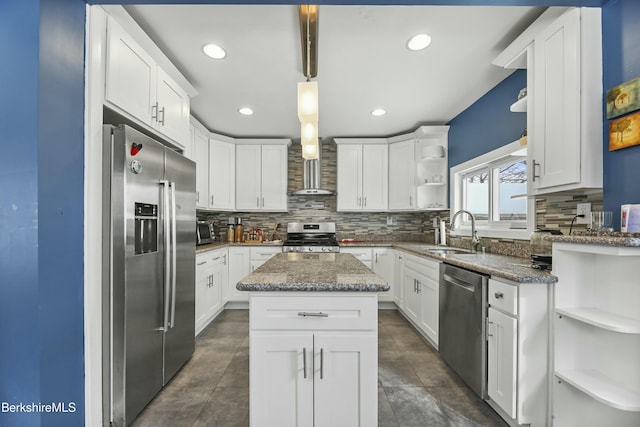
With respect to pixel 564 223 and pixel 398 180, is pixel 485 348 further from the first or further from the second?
pixel 398 180

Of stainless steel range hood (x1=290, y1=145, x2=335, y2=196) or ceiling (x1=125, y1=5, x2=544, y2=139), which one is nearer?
ceiling (x1=125, y1=5, x2=544, y2=139)

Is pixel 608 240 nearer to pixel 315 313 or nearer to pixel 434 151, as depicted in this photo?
pixel 315 313

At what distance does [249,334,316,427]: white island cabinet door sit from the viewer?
1.27 meters

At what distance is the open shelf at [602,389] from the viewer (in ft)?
4.03

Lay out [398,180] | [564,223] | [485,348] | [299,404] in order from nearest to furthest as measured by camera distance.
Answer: [299,404]
[485,348]
[564,223]
[398,180]

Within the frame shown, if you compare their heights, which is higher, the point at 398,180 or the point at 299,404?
the point at 398,180

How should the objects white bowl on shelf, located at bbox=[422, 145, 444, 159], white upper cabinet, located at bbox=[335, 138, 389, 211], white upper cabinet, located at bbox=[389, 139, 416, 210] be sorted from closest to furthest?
white bowl on shelf, located at bbox=[422, 145, 444, 159] < white upper cabinet, located at bbox=[389, 139, 416, 210] < white upper cabinet, located at bbox=[335, 138, 389, 211]

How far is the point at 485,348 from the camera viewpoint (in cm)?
180

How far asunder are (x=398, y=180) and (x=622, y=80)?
2739mm

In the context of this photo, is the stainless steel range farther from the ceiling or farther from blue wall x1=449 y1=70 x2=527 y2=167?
blue wall x1=449 y1=70 x2=527 y2=167

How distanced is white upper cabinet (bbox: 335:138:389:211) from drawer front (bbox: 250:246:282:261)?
1.14 m

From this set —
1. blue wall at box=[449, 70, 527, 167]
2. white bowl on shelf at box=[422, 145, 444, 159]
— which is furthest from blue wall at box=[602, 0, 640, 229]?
white bowl on shelf at box=[422, 145, 444, 159]

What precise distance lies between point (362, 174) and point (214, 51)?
2673 millimetres

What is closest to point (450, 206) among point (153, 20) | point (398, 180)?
point (398, 180)
